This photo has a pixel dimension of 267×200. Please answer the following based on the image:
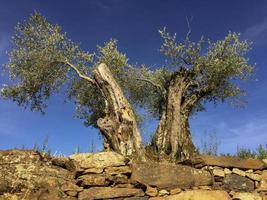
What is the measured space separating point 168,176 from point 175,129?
4.92m

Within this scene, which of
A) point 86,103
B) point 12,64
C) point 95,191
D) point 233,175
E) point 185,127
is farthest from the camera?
point 86,103

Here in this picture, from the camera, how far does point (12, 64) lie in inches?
867

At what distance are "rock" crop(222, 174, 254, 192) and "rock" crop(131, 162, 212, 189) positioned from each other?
538mm

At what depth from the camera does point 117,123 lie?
53.7 feet

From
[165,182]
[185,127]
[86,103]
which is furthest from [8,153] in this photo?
[86,103]

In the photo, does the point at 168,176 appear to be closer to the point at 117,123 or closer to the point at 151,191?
the point at 151,191

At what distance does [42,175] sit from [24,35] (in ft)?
39.7

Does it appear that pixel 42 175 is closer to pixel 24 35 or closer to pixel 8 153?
pixel 8 153

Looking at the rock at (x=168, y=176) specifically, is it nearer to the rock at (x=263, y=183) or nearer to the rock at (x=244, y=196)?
the rock at (x=244, y=196)

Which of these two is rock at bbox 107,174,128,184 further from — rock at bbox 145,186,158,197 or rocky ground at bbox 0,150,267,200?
rock at bbox 145,186,158,197

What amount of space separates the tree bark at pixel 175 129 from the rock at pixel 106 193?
12.3 feet

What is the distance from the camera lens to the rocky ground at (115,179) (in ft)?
38.6

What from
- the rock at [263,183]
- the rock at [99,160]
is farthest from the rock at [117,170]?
the rock at [263,183]

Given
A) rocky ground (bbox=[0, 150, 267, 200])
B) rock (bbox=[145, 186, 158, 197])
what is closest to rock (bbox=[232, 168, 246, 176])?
rocky ground (bbox=[0, 150, 267, 200])
